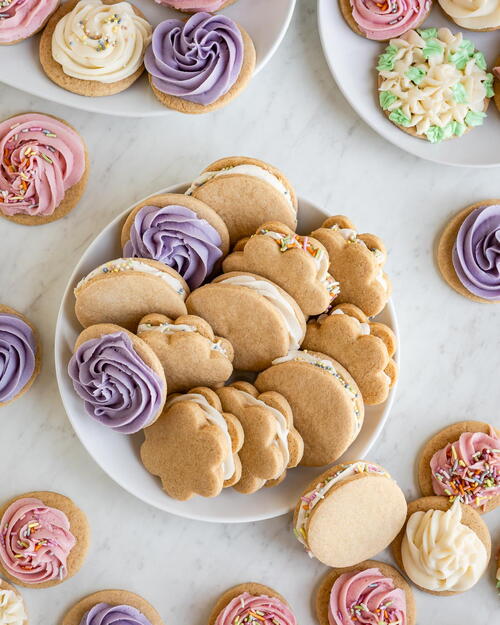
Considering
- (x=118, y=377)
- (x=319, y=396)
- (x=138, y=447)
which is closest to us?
(x=118, y=377)

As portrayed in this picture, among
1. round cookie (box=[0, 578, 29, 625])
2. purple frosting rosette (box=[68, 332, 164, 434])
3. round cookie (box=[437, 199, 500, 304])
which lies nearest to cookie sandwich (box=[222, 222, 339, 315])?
purple frosting rosette (box=[68, 332, 164, 434])

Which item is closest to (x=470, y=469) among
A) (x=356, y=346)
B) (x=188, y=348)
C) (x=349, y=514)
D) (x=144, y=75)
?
(x=349, y=514)

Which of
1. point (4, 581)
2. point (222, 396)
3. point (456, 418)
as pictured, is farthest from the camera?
point (456, 418)

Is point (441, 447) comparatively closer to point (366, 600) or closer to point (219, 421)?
point (366, 600)

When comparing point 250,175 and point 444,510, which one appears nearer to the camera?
point 250,175

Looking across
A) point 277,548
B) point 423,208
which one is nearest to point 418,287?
point 423,208

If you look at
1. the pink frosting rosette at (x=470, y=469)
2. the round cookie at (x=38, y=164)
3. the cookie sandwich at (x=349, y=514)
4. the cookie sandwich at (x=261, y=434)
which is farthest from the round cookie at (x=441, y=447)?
the round cookie at (x=38, y=164)

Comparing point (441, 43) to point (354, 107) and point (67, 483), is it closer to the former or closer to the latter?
point (354, 107)
